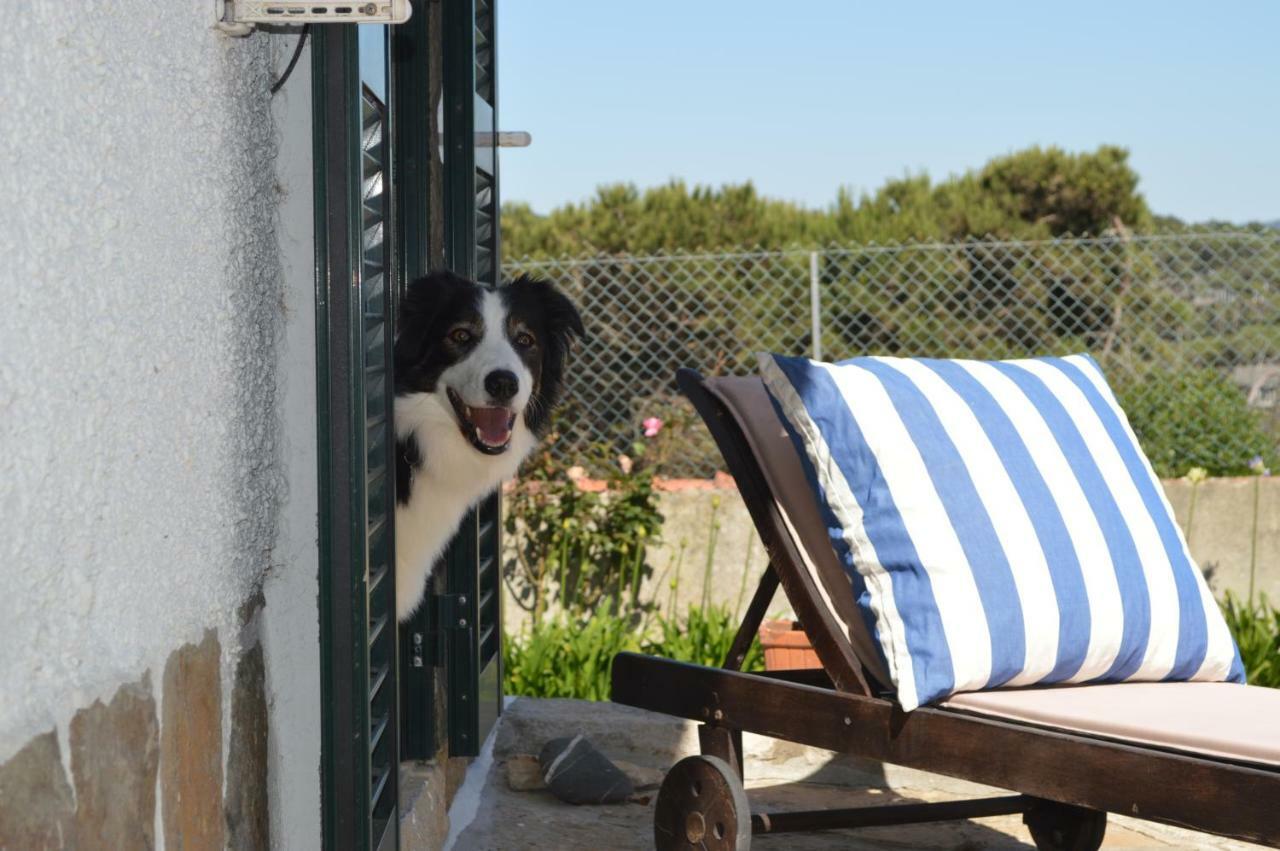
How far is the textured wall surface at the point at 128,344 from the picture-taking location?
100cm

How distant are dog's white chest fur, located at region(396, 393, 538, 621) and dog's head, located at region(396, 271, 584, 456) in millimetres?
37

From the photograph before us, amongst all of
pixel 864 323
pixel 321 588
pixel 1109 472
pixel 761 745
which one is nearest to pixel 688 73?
pixel 864 323

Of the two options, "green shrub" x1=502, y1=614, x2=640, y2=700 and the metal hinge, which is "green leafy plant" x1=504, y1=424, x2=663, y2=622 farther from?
the metal hinge

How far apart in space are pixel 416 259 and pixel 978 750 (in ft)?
5.48

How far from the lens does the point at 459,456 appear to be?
10.3 feet

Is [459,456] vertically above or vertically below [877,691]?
above

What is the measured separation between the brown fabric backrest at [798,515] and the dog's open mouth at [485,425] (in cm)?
67

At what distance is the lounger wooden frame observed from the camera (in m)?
1.95

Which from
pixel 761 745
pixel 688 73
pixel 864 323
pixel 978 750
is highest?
pixel 688 73

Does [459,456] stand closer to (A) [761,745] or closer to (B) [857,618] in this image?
(B) [857,618]

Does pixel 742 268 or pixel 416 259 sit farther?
pixel 742 268

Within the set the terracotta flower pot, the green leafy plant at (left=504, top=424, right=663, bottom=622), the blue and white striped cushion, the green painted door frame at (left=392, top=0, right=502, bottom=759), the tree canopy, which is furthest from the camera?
the tree canopy

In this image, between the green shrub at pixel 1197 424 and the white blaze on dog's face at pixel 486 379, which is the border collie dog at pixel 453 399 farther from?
the green shrub at pixel 1197 424

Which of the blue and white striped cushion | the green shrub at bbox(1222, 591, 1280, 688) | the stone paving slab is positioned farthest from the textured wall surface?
the green shrub at bbox(1222, 591, 1280, 688)
